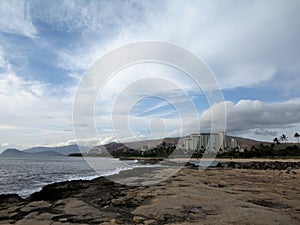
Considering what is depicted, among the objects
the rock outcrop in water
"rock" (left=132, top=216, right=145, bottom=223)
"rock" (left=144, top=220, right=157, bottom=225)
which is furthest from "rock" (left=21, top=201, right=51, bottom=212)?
the rock outcrop in water

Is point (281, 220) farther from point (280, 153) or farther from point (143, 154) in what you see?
point (143, 154)

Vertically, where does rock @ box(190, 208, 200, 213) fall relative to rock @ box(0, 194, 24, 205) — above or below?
below

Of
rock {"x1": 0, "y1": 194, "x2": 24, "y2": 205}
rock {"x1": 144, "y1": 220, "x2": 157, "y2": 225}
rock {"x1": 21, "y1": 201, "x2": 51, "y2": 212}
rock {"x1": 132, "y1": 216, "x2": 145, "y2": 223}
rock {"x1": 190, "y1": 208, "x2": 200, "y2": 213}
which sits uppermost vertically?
rock {"x1": 0, "y1": 194, "x2": 24, "y2": 205}

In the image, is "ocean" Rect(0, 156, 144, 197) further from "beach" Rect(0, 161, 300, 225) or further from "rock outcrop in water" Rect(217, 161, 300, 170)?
"rock outcrop in water" Rect(217, 161, 300, 170)

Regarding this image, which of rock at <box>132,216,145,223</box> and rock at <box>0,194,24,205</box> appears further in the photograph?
rock at <box>0,194,24,205</box>

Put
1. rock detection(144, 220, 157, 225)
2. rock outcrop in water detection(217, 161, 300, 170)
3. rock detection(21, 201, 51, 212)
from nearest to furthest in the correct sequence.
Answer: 1. rock detection(144, 220, 157, 225)
2. rock detection(21, 201, 51, 212)
3. rock outcrop in water detection(217, 161, 300, 170)

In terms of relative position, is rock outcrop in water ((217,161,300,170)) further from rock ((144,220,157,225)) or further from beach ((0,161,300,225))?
rock ((144,220,157,225))

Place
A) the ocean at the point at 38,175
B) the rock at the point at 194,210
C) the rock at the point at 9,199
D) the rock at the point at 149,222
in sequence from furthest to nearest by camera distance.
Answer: the ocean at the point at 38,175
the rock at the point at 9,199
the rock at the point at 194,210
the rock at the point at 149,222

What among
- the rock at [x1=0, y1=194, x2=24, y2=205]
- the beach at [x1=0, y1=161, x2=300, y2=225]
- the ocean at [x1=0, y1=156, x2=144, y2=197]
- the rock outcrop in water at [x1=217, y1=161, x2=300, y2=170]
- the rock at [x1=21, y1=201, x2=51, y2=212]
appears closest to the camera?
the beach at [x1=0, y1=161, x2=300, y2=225]

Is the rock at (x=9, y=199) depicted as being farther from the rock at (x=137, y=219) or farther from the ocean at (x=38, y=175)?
the rock at (x=137, y=219)

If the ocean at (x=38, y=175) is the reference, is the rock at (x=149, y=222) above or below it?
below

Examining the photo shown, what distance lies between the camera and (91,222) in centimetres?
1138

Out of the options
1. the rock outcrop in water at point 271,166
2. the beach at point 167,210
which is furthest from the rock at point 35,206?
the rock outcrop in water at point 271,166

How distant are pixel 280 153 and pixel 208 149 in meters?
83.7
